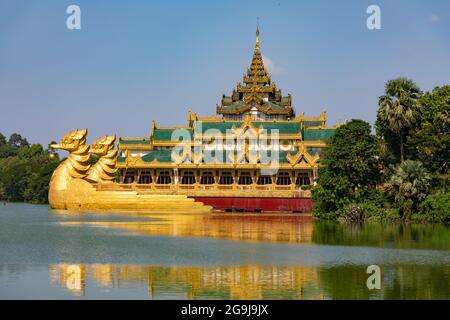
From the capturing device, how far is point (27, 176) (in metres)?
114

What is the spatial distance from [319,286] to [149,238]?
17101 millimetres

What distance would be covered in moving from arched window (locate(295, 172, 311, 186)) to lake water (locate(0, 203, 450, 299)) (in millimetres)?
22597

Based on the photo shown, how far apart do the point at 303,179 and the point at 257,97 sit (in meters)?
16.1

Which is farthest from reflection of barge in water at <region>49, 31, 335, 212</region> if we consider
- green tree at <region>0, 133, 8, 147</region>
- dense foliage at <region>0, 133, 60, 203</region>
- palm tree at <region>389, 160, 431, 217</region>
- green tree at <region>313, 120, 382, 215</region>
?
green tree at <region>0, 133, 8, 147</region>

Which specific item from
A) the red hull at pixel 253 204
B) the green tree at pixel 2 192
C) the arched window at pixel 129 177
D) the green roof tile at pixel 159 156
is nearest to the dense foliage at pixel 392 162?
the red hull at pixel 253 204

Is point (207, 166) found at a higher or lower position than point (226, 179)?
higher

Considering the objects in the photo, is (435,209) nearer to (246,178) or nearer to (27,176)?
(246,178)

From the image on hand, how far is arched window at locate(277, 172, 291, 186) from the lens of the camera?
75.2 m

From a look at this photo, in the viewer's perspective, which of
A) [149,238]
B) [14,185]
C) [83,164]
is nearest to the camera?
[149,238]

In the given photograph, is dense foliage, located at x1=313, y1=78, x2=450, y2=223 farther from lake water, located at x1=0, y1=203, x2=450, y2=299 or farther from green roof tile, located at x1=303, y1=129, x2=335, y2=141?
green roof tile, located at x1=303, y1=129, x2=335, y2=141

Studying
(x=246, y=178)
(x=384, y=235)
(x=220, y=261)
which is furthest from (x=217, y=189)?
(x=220, y=261)

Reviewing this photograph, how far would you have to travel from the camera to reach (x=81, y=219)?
190ft

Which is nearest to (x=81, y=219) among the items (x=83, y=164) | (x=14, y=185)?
(x=83, y=164)
